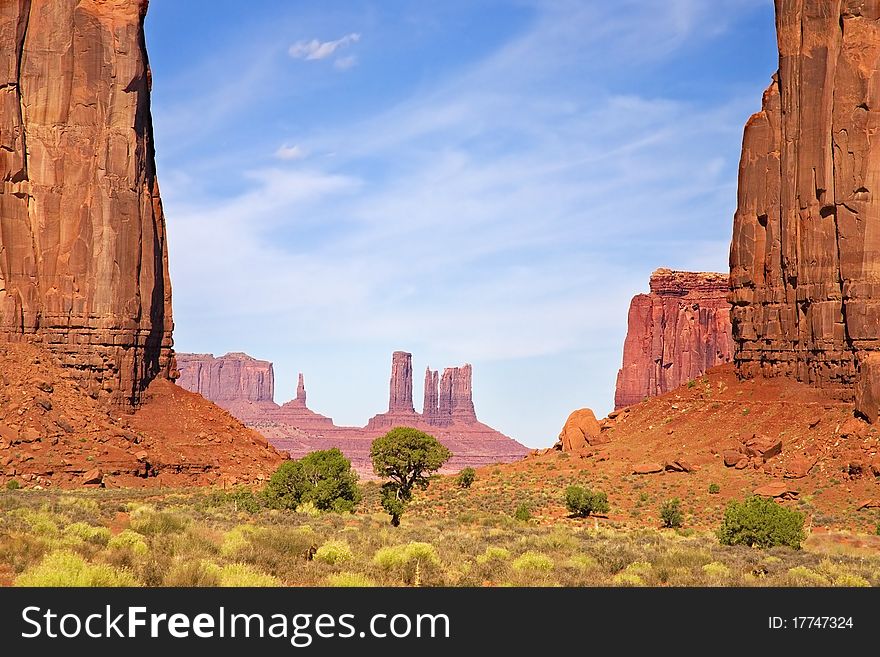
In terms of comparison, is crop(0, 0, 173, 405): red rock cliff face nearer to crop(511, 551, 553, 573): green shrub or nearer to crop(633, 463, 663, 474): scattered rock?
crop(633, 463, 663, 474): scattered rock

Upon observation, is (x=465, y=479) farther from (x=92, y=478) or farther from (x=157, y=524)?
(x=157, y=524)

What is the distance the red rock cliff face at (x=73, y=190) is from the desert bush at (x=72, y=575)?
4826 centimetres

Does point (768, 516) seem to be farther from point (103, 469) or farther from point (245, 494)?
point (103, 469)

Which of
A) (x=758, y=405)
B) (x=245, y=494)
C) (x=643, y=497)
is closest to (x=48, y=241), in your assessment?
(x=245, y=494)

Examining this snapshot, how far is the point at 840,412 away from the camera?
50344 mm

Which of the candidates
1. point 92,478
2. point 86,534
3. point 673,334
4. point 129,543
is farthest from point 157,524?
point 673,334

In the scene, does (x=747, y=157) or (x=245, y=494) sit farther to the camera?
(x=747, y=157)

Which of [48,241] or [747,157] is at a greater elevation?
[747,157]

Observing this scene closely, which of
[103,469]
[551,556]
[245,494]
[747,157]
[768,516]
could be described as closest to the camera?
[551,556]

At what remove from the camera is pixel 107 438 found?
57.8m

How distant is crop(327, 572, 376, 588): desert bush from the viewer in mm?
16172

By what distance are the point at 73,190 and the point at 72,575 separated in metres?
52.6
